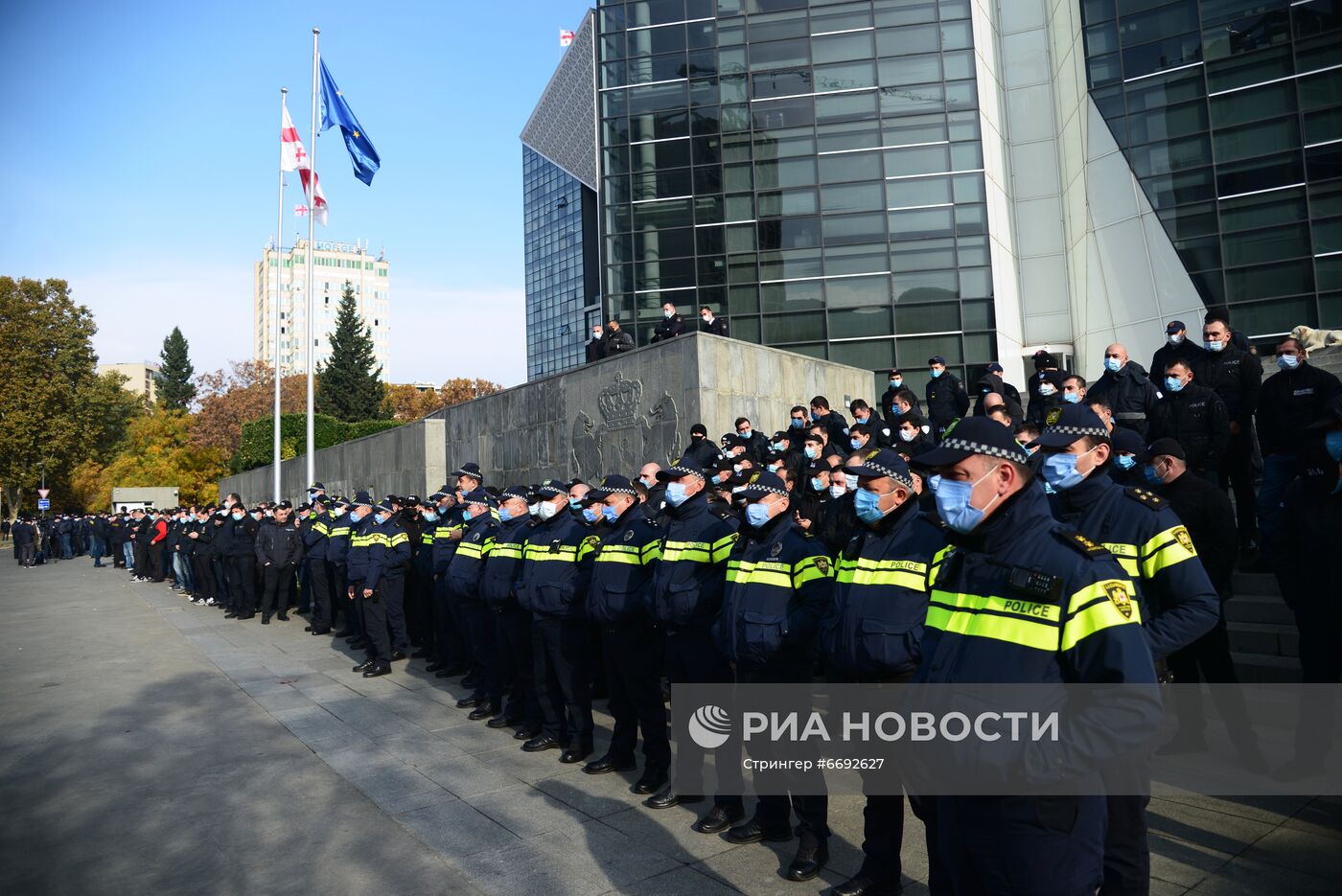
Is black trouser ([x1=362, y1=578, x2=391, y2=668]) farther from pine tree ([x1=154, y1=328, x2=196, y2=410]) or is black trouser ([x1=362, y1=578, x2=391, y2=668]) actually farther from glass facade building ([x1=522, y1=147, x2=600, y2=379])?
pine tree ([x1=154, y1=328, x2=196, y2=410])

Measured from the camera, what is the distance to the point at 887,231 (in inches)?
972

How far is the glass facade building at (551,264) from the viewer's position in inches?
3027

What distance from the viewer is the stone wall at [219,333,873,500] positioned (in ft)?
45.4

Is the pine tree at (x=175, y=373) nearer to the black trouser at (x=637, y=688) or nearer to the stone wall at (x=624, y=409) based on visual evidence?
the stone wall at (x=624, y=409)

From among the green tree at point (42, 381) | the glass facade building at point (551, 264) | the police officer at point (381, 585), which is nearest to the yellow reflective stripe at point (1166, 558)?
the police officer at point (381, 585)

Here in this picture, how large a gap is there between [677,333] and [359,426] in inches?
999

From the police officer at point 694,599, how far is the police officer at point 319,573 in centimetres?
899

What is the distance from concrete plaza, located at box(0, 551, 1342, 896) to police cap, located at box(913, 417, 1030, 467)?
250 centimetres

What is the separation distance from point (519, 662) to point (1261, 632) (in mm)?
5950

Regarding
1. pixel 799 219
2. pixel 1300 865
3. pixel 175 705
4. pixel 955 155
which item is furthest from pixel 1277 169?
pixel 175 705

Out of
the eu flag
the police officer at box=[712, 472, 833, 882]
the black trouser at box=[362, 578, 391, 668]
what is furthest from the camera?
the eu flag

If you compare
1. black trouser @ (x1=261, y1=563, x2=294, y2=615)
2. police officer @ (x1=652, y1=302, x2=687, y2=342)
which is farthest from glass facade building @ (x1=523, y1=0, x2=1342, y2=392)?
black trouser @ (x1=261, y1=563, x2=294, y2=615)

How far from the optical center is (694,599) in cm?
538

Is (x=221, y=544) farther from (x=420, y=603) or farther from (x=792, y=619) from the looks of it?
(x=792, y=619)
